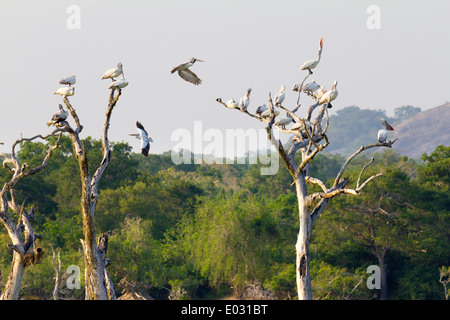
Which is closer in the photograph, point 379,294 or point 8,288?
point 8,288

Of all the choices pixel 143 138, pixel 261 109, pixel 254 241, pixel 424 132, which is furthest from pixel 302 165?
pixel 424 132

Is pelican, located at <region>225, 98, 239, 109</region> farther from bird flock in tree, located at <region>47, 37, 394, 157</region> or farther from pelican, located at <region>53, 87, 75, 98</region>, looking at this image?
pelican, located at <region>53, 87, 75, 98</region>

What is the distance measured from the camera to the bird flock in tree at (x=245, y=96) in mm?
10734

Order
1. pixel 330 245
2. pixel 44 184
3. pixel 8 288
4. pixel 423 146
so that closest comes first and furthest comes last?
pixel 8 288 → pixel 330 245 → pixel 44 184 → pixel 423 146

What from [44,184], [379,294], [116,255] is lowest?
[379,294]

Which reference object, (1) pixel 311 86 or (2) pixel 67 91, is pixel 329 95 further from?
(2) pixel 67 91

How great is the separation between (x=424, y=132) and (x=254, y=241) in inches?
4422

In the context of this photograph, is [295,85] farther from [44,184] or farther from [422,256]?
[44,184]

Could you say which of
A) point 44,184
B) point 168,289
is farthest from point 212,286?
point 44,184

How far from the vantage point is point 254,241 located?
29.0 m

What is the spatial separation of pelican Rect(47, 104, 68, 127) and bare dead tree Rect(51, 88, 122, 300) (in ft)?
0.20

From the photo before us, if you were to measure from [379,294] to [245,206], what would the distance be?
20.6 ft

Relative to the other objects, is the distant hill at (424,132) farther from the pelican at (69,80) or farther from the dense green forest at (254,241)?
the pelican at (69,80)

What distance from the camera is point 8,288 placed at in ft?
38.2
